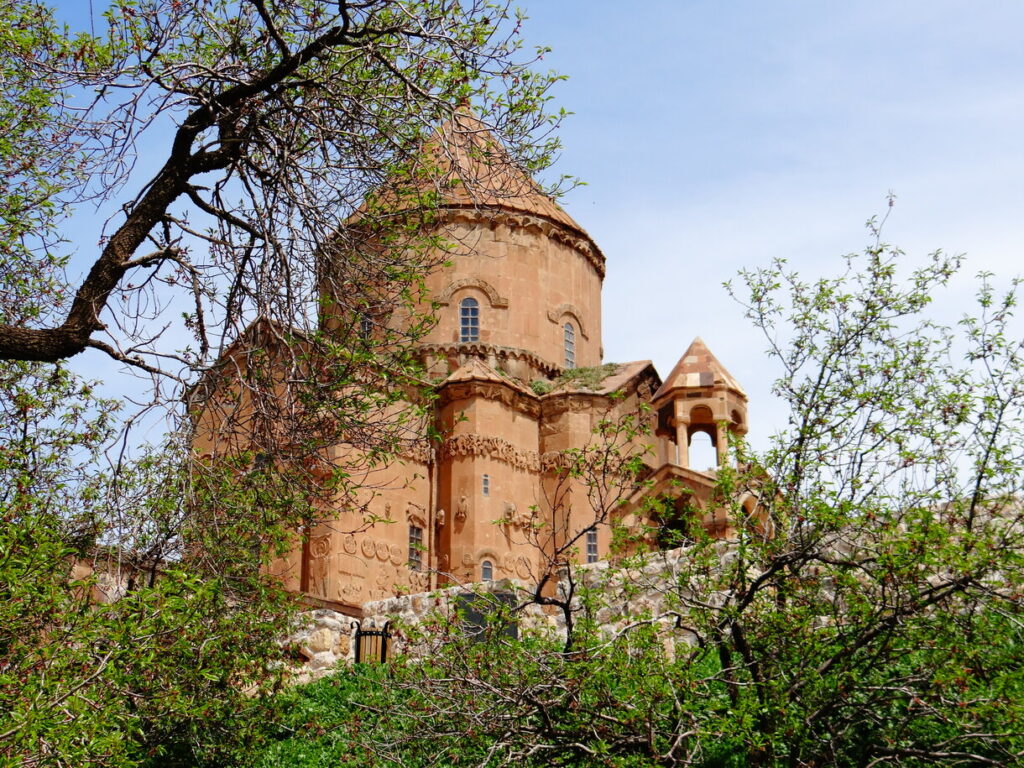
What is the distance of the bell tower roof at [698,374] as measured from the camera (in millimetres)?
26703

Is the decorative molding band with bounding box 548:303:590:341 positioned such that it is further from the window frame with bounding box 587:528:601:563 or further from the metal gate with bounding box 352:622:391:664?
the metal gate with bounding box 352:622:391:664

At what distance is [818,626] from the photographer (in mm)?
8852

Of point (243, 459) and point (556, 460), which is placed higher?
point (556, 460)

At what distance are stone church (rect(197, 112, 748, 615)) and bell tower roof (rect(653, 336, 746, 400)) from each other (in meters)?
0.04

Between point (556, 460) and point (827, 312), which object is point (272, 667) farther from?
point (556, 460)

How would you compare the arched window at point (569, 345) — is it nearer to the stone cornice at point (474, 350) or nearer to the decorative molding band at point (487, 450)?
the stone cornice at point (474, 350)

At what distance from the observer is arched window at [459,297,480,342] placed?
86.4ft

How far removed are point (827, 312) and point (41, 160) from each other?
702 centimetres

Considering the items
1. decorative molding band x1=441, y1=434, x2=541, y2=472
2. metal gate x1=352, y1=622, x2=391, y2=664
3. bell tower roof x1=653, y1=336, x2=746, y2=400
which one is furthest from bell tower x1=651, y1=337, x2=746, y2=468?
metal gate x1=352, y1=622, x2=391, y2=664

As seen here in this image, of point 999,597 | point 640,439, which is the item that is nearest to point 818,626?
point 999,597

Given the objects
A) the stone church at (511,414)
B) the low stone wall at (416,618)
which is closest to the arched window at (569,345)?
the stone church at (511,414)

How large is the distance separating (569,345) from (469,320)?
2.92m

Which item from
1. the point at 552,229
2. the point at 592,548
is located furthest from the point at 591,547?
the point at 552,229

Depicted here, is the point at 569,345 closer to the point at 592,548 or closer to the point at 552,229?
the point at 552,229
